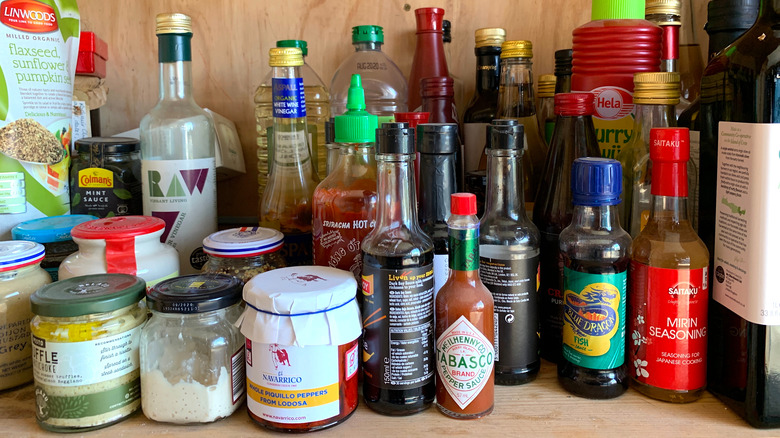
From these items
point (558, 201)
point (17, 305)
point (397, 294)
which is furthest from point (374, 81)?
point (17, 305)

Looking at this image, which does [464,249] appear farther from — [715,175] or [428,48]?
[428,48]

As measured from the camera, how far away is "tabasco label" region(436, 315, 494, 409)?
69 centimetres

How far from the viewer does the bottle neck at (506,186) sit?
30.5 inches

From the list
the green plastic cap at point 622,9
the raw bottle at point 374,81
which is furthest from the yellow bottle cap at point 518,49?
the raw bottle at point 374,81

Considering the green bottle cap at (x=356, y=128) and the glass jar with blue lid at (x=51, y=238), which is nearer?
the green bottle cap at (x=356, y=128)

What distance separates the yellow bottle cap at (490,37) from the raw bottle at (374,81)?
0.16 metres

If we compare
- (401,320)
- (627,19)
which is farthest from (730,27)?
(401,320)

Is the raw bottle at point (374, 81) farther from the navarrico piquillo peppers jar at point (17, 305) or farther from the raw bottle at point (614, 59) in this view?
the navarrico piquillo peppers jar at point (17, 305)

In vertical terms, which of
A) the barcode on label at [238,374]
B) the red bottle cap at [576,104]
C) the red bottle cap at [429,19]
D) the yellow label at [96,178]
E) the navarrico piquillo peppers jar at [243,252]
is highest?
the red bottle cap at [429,19]

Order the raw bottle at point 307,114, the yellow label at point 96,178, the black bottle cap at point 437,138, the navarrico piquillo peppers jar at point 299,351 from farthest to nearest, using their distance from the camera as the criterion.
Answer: the raw bottle at point 307,114 < the yellow label at point 96,178 < the black bottle cap at point 437,138 < the navarrico piquillo peppers jar at point 299,351

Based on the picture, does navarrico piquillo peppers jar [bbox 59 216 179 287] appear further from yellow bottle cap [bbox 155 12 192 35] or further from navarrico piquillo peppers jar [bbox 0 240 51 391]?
yellow bottle cap [bbox 155 12 192 35]

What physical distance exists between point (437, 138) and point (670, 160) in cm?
25

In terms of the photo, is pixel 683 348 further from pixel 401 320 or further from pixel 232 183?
pixel 232 183

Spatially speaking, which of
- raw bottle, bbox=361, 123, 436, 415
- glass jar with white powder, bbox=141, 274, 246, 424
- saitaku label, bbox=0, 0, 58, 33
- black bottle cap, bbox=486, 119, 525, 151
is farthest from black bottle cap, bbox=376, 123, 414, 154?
saitaku label, bbox=0, 0, 58, 33
